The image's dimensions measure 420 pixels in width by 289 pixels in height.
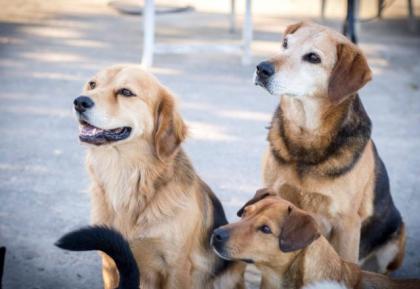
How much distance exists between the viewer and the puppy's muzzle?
382cm

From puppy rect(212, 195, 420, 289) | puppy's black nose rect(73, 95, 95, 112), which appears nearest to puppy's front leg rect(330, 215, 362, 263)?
puppy rect(212, 195, 420, 289)

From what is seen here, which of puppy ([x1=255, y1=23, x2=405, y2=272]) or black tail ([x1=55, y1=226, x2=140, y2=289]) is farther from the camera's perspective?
puppy ([x1=255, y1=23, x2=405, y2=272])

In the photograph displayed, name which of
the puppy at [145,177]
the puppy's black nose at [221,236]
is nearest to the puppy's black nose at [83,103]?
the puppy at [145,177]

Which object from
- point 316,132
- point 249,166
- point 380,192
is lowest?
point 249,166

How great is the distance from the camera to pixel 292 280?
3672 mm

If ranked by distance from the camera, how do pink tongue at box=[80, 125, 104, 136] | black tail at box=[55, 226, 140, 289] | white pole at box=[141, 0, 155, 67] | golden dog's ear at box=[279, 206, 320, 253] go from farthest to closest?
white pole at box=[141, 0, 155, 67] < pink tongue at box=[80, 125, 104, 136] < golden dog's ear at box=[279, 206, 320, 253] < black tail at box=[55, 226, 140, 289]

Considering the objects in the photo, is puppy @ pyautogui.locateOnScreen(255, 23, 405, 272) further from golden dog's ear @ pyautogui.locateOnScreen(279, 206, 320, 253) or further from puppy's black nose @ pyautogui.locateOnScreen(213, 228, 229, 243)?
puppy's black nose @ pyautogui.locateOnScreen(213, 228, 229, 243)

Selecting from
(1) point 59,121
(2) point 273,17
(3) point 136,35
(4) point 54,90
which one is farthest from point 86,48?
(2) point 273,17

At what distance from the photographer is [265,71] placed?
3826 mm

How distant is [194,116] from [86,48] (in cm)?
279

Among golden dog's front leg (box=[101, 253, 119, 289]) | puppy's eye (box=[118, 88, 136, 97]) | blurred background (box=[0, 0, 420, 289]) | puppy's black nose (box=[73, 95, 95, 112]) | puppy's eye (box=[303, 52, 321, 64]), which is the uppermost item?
puppy's eye (box=[303, 52, 321, 64])

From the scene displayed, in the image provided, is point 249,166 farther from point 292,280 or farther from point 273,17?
point 273,17

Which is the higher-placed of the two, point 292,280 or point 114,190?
point 114,190

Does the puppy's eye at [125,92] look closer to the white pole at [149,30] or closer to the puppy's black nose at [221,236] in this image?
the puppy's black nose at [221,236]
